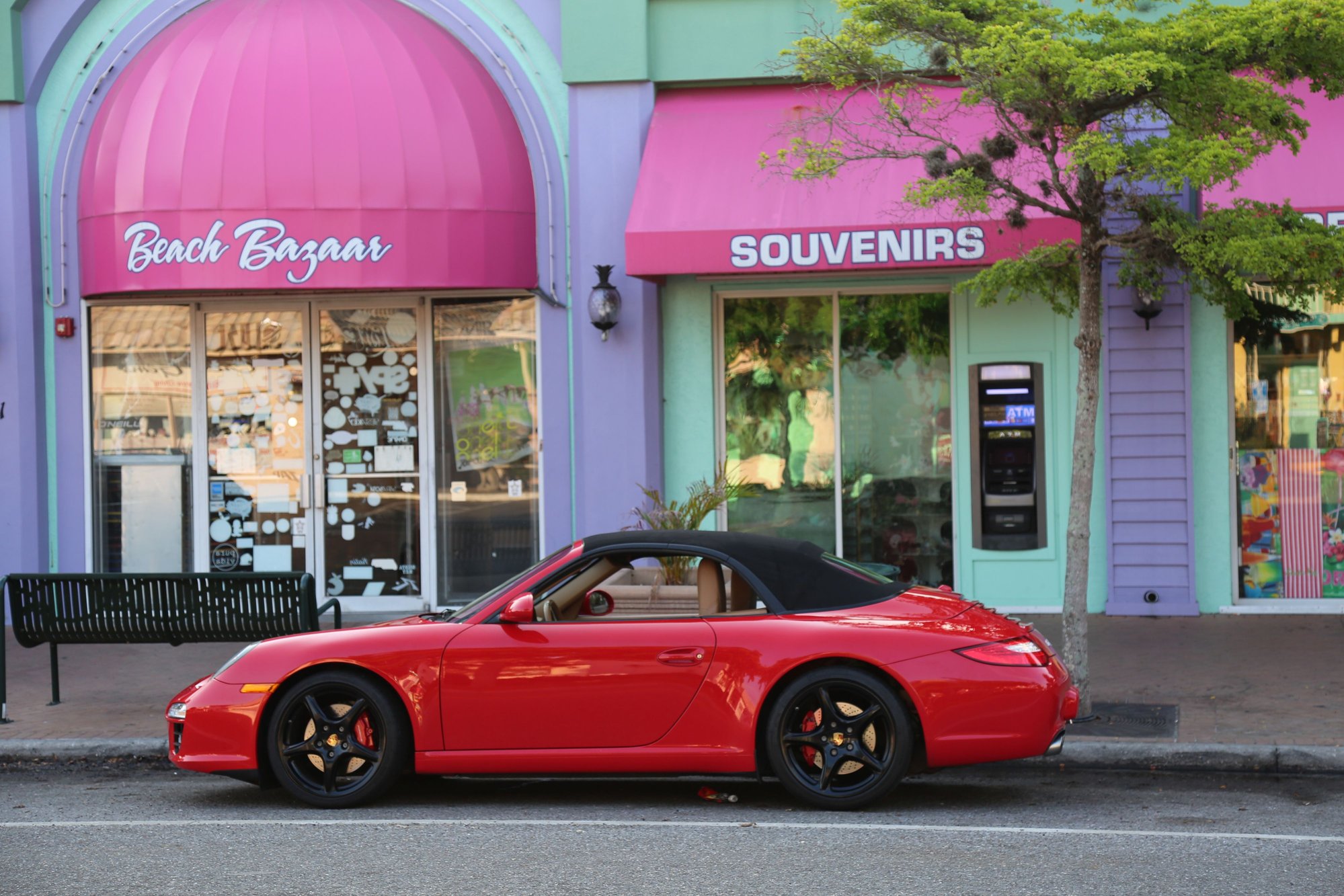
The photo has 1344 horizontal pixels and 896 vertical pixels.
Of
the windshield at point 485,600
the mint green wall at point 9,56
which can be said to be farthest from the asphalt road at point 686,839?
the mint green wall at point 9,56

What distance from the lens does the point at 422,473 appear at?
1373 cm

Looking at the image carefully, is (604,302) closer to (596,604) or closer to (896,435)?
(896,435)

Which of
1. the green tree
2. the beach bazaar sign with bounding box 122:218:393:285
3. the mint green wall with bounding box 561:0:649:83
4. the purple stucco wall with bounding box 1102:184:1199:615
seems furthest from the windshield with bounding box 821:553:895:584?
the mint green wall with bounding box 561:0:649:83

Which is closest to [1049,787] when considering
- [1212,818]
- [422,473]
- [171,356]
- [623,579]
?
[1212,818]

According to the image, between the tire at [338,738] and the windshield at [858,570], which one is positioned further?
the windshield at [858,570]

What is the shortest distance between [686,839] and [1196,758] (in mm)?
3066

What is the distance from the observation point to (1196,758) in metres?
7.79

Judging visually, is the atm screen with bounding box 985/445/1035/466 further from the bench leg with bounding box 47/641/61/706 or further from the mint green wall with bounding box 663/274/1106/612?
the bench leg with bounding box 47/641/61/706

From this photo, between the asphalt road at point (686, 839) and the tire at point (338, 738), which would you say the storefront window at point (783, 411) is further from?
the tire at point (338, 738)

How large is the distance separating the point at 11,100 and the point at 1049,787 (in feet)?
35.9

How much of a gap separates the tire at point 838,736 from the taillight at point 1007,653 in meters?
0.41

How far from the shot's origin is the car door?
6809mm

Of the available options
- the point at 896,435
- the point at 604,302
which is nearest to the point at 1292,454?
the point at 896,435

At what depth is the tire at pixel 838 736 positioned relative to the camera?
6.70 metres
